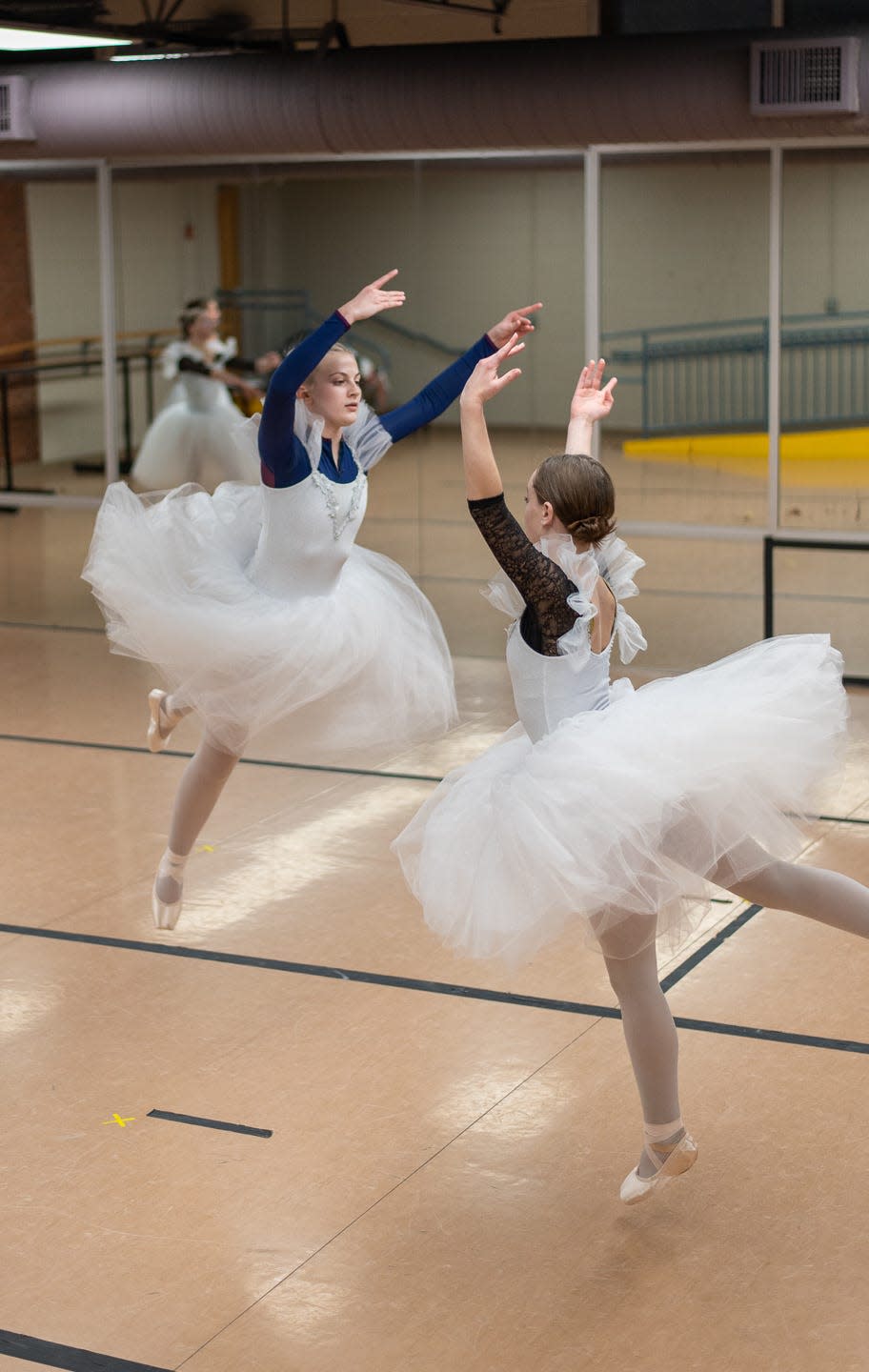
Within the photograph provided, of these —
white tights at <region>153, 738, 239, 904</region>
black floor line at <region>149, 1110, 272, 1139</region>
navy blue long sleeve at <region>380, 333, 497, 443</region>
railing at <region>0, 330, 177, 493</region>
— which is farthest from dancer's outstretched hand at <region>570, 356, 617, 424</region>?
railing at <region>0, 330, 177, 493</region>

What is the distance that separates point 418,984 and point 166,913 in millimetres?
711

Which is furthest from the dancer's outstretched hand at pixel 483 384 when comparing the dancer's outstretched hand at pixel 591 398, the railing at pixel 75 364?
the railing at pixel 75 364

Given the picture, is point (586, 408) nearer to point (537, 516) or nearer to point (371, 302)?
point (537, 516)

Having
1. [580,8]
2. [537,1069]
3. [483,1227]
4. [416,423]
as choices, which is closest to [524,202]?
[580,8]

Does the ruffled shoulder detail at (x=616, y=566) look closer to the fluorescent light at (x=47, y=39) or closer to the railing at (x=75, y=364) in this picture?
the fluorescent light at (x=47, y=39)

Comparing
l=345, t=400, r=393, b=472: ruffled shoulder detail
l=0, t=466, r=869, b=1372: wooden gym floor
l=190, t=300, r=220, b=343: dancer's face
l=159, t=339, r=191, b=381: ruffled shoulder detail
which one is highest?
l=190, t=300, r=220, b=343: dancer's face

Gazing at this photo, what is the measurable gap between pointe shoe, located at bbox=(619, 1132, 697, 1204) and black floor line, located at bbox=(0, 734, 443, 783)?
2985 mm

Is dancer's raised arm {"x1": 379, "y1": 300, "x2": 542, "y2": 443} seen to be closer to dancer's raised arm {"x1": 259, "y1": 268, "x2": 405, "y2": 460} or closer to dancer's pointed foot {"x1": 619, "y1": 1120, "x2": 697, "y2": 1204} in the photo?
dancer's raised arm {"x1": 259, "y1": 268, "x2": 405, "y2": 460}

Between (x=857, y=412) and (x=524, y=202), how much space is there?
2.16 metres

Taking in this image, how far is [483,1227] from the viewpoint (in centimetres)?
317

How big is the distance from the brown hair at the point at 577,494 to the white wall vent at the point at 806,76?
418 cm

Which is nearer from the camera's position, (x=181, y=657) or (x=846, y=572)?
(x=181, y=657)

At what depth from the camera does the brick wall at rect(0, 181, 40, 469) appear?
10.5 m

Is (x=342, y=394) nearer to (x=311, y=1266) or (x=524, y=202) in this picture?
(x=311, y=1266)
